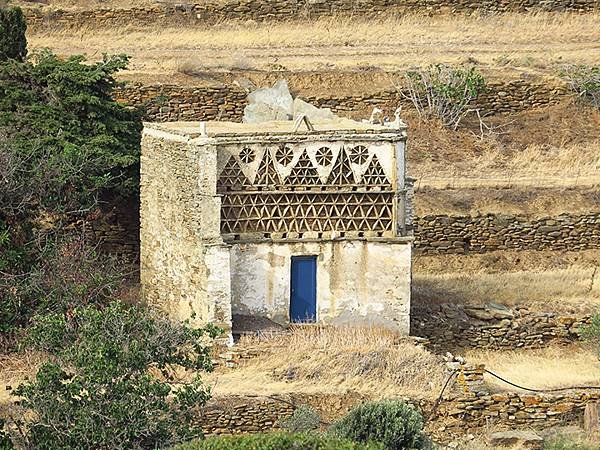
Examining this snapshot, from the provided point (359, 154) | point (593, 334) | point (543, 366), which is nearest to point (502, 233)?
point (543, 366)

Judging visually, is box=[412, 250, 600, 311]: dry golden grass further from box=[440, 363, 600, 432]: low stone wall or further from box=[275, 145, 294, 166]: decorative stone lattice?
box=[275, 145, 294, 166]: decorative stone lattice

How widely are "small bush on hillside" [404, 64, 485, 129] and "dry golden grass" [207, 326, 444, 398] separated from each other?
42.0ft

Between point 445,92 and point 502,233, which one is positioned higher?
point 445,92

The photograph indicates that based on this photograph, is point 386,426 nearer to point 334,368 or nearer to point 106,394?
point 334,368

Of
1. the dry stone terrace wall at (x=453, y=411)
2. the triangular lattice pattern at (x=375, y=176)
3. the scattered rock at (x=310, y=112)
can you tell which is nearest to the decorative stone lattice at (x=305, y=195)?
the triangular lattice pattern at (x=375, y=176)

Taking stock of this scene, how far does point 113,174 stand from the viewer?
34.2 meters

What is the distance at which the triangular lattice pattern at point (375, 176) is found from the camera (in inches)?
1235

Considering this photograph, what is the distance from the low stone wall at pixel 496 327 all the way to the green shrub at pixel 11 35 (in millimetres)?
9980

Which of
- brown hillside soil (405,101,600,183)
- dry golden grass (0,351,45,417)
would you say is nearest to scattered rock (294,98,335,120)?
brown hillside soil (405,101,600,183)

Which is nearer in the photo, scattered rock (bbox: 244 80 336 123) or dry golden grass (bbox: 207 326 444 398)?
dry golden grass (bbox: 207 326 444 398)

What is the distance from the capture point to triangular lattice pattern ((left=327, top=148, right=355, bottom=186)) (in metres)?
31.2

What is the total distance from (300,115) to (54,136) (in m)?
5.27

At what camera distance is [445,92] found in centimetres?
4247

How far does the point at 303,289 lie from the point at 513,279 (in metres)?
6.66
